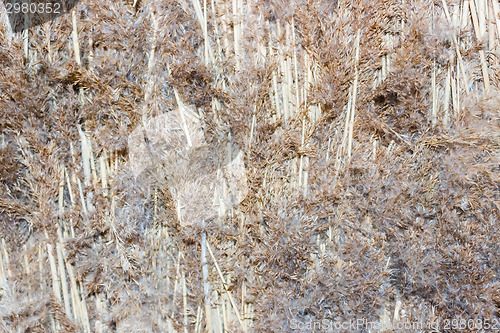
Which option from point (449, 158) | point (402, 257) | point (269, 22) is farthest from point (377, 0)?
point (402, 257)

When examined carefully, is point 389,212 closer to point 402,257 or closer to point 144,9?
point 402,257

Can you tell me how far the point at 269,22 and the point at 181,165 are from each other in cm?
53

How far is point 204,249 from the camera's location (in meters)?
1.12

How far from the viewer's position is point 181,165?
1111 mm

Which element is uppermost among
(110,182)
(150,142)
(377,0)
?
(377,0)

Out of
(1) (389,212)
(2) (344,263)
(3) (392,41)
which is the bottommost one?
(2) (344,263)

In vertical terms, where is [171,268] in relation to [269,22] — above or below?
below

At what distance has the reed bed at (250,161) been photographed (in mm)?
1101

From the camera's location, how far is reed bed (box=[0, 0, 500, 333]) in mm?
1101

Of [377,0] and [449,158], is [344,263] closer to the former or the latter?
[449,158]

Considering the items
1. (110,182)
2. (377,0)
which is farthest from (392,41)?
(110,182)

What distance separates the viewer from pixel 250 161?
1117mm

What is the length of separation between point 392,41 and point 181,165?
77 centimetres

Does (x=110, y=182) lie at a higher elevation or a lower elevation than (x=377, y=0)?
lower
